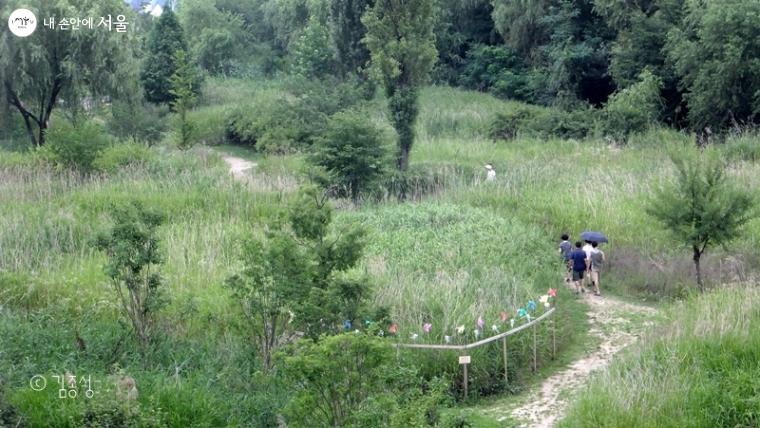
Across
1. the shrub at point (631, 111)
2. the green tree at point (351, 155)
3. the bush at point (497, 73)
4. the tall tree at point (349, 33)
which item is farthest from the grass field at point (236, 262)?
the bush at point (497, 73)

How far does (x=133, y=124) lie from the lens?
1021 inches

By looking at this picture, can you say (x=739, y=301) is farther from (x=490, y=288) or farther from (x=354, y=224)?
(x=354, y=224)

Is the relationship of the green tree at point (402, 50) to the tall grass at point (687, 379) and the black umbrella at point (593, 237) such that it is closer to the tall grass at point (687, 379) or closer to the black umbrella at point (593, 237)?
the black umbrella at point (593, 237)

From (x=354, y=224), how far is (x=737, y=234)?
19.7 feet

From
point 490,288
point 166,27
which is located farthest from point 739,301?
point 166,27

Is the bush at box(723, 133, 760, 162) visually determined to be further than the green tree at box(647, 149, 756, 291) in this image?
Yes

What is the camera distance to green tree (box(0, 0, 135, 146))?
2148 cm

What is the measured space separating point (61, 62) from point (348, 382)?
56.8 feet

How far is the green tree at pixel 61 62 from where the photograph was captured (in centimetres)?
2148

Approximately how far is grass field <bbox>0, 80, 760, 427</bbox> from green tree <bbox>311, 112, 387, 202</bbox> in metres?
0.85

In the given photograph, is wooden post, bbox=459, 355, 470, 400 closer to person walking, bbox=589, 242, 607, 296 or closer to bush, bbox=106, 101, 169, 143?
person walking, bbox=589, 242, 607, 296

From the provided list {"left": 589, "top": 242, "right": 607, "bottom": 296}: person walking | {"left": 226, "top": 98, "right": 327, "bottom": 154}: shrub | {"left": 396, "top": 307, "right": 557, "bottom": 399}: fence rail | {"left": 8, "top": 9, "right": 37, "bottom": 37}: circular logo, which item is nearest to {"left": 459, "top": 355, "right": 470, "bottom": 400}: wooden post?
{"left": 396, "top": 307, "right": 557, "bottom": 399}: fence rail

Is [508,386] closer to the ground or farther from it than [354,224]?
closer to the ground

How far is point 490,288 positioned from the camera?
37.8 feet
